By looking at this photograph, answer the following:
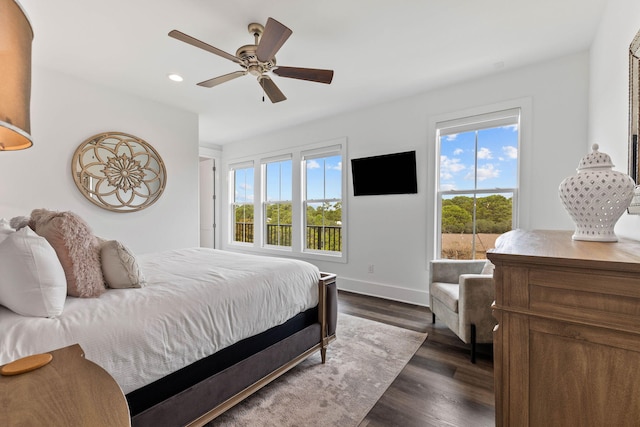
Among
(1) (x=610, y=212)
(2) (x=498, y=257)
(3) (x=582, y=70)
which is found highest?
(3) (x=582, y=70)

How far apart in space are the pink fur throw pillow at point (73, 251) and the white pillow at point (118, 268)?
55 mm

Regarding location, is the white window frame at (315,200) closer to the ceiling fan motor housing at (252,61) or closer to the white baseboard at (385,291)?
the white baseboard at (385,291)

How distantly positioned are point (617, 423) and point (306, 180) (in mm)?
4352

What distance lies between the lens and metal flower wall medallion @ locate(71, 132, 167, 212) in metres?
3.15

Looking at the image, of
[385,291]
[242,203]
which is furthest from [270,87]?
[242,203]

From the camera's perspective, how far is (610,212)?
3.57 ft

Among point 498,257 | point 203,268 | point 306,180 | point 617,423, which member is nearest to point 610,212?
point 498,257

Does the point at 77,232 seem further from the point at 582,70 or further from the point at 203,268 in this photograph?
the point at 582,70

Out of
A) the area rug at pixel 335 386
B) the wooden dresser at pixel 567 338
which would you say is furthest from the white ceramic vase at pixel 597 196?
the area rug at pixel 335 386

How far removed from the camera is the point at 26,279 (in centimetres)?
112

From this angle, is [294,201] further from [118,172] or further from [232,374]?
[232,374]

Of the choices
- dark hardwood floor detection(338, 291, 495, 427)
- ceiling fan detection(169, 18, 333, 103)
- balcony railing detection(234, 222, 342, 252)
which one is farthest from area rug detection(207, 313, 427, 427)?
ceiling fan detection(169, 18, 333, 103)

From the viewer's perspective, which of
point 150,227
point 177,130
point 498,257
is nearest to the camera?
point 498,257

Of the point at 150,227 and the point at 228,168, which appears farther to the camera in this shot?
the point at 228,168
